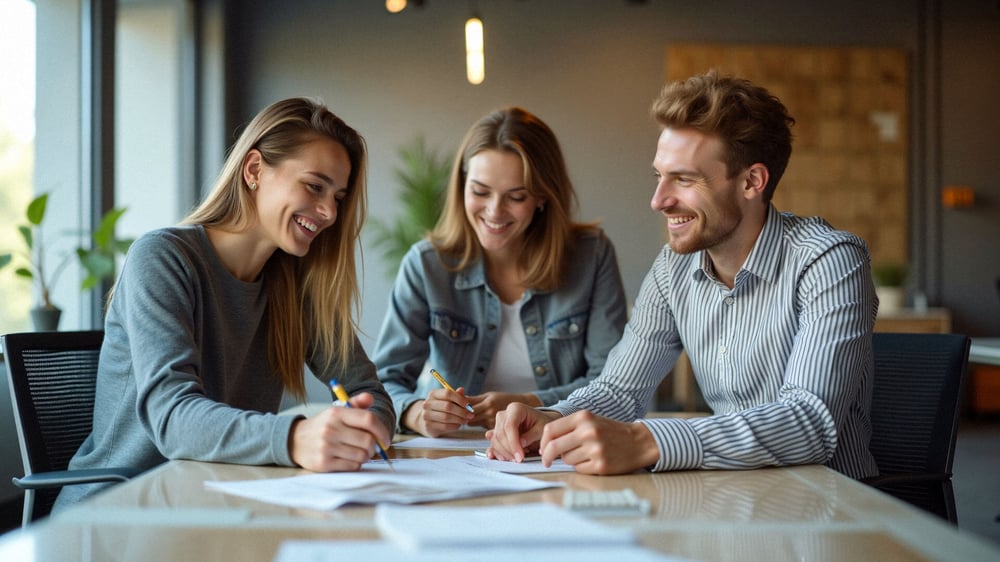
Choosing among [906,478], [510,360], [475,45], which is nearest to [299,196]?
[510,360]

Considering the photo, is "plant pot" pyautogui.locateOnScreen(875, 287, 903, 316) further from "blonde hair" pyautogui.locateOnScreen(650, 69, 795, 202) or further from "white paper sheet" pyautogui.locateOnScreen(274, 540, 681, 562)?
"white paper sheet" pyautogui.locateOnScreen(274, 540, 681, 562)

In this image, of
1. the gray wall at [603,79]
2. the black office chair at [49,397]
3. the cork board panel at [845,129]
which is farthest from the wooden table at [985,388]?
the black office chair at [49,397]

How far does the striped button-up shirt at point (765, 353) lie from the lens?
1.48 meters

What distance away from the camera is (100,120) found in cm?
464

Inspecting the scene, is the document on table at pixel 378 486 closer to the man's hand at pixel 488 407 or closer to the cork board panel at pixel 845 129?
the man's hand at pixel 488 407

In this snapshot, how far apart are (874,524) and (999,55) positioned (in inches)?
297

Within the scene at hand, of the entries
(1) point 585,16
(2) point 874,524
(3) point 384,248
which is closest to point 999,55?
(1) point 585,16

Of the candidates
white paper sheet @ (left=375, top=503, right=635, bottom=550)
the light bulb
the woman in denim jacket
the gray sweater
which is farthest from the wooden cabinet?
white paper sheet @ (left=375, top=503, right=635, bottom=550)

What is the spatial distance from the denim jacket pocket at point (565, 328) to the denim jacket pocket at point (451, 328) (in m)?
0.20

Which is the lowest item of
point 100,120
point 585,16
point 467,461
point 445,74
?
point 467,461

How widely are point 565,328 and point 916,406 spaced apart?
2.87 feet

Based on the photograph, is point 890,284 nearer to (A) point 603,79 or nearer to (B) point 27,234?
(A) point 603,79

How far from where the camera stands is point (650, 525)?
1062 mm

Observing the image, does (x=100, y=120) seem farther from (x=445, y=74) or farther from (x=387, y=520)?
(x=387, y=520)
